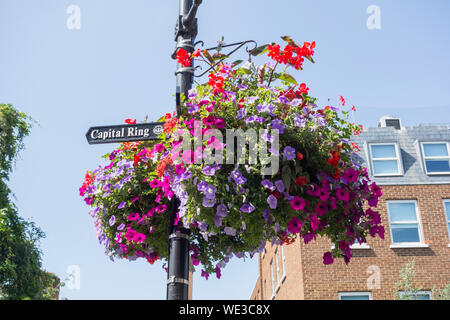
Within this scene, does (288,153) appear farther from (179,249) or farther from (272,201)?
(179,249)

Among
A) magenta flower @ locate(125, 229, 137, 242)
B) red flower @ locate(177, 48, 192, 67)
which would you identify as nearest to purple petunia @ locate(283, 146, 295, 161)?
red flower @ locate(177, 48, 192, 67)

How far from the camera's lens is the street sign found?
13.4ft

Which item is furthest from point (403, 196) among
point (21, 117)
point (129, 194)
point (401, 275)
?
point (129, 194)

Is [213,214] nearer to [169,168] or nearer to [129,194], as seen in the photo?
[169,168]

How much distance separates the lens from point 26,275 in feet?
61.4

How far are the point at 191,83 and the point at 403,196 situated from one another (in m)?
17.6

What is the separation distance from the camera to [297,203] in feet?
11.1

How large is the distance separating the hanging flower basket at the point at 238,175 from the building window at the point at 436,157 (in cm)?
1846

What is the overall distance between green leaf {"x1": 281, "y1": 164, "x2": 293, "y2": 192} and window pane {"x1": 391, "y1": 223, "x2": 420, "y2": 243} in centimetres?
1732

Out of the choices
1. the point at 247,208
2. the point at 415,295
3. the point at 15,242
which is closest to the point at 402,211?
the point at 415,295

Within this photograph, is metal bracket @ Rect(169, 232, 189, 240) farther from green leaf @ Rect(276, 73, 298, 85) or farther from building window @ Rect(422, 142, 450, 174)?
building window @ Rect(422, 142, 450, 174)

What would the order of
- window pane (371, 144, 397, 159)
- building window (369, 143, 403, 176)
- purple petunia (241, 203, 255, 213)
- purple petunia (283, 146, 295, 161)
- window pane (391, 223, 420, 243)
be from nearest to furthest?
1. purple petunia (241, 203, 255, 213)
2. purple petunia (283, 146, 295, 161)
3. window pane (391, 223, 420, 243)
4. building window (369, 143, 403, 176)
5. window pane (371, 144, 397, 159)

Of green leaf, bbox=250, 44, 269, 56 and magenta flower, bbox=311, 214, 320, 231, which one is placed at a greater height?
green leaf, bbox=250, 44, 269, 56
